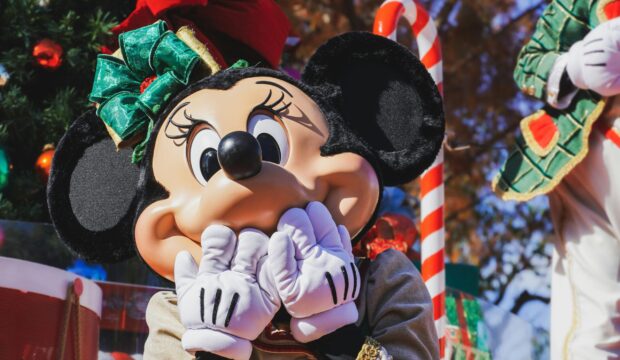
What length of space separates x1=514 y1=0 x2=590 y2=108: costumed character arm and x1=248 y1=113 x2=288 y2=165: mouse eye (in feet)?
4.43

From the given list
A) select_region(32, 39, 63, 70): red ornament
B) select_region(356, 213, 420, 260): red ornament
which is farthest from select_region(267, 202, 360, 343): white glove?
select_region(32, 39, 63, 70): red ornament

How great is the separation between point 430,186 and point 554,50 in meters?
0.61

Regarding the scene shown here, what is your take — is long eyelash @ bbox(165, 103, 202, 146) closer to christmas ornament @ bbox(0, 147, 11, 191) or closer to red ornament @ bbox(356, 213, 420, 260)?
red ornament @ bbox(356, 213, 420, 260)

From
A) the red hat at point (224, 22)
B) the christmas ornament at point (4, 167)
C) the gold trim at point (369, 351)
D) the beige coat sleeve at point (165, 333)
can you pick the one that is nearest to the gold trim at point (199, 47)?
the red hat at point (224, 22)

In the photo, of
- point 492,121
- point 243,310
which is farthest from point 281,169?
point 492,121

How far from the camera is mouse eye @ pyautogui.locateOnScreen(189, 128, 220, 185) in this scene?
1466 millimetres

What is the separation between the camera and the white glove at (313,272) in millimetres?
1366

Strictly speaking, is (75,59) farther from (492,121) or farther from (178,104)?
(492,121)

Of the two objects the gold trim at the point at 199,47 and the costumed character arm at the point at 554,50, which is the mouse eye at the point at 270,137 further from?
the costumed character arm at the point at 554,50

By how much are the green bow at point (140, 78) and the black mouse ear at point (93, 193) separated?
0.09 m

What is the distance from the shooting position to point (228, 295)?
135 centimetres

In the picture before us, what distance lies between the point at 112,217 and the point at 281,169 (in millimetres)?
416

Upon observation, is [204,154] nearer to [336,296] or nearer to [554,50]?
[336,296]

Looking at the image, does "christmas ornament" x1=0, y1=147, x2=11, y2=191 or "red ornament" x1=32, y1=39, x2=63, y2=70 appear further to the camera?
"red ornament" x1=32, y1=39, x2=63, y2=70
